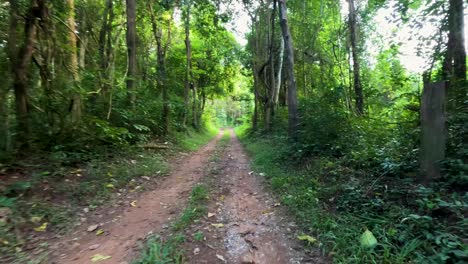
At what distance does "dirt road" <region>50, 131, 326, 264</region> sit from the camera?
354 centimetres

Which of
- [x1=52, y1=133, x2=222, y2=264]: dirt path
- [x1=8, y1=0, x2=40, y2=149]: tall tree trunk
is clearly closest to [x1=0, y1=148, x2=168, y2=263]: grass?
[x1=52, y1=133, x2=222, y2=264]: dirt path

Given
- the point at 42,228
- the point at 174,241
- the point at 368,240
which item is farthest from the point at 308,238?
the point at 42,228

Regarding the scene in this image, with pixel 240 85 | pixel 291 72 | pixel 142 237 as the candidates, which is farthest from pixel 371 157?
pixel 240 85

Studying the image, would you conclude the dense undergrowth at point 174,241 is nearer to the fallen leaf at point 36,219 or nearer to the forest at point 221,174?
the forest at point 221,174

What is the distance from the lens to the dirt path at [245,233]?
3.49 meters

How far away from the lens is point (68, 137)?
22.6 feet

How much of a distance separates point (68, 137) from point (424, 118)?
7.55 m

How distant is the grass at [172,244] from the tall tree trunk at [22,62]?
161 inches

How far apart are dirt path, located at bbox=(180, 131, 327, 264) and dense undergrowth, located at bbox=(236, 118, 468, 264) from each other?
1.18 ft

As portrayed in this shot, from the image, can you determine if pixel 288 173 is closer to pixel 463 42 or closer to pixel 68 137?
pixel 463 42

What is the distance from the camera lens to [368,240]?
11.0 feet

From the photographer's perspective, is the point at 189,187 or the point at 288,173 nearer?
the point at 189,187

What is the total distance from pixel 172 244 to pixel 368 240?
249cm

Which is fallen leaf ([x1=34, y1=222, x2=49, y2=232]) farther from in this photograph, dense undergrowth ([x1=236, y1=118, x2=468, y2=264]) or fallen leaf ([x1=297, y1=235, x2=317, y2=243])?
dense undergrowth ([x1=236, y1=118, x2=468, y2=264])
